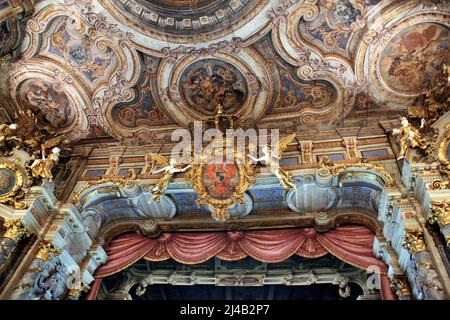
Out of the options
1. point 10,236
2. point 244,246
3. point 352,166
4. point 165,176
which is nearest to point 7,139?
point 10,236

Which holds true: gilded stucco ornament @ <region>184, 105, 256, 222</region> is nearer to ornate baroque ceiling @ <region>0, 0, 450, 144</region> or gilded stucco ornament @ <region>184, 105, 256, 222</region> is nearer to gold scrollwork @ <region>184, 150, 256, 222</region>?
gold scrollwork @ <region>184, 150, 256, 222</region>

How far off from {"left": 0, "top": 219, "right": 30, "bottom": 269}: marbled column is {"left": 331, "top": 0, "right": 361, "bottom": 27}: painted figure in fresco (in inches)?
322

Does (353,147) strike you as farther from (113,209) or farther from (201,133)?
(113,209)

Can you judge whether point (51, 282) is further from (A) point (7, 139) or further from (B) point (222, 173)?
(B) point (222, 173)

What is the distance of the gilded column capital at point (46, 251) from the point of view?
274 inches

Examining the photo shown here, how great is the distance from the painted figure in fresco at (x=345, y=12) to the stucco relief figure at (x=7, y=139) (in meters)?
7.70

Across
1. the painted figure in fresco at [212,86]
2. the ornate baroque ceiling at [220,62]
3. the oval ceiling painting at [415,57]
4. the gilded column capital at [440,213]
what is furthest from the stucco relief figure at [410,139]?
the painted figure in fresco at [212,86]

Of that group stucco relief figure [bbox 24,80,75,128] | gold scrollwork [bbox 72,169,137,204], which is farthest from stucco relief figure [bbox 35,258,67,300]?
stucco relief figure [bbox 24,80,75,128]

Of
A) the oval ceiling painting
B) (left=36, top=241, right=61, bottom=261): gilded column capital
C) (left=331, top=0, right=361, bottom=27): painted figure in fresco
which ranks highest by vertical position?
(left=331, top=0, right=361, bottom=27): painted figure in fresco

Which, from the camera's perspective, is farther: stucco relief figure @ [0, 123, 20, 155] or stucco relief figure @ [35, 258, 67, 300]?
stucco relief figure @ [0, 123, 20, 155]

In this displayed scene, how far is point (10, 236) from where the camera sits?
6750 millimetres

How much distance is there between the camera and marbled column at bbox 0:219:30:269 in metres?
6.57

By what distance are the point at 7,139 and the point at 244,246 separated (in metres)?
5.58

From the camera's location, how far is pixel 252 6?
28.7 ft
